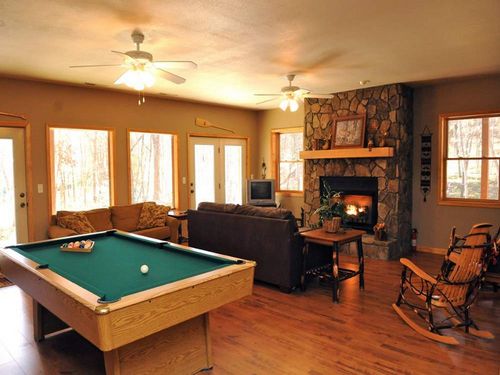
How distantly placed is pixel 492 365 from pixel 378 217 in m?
3.55

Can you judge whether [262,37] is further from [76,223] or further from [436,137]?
[436,137]

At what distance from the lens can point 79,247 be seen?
10.3 feet

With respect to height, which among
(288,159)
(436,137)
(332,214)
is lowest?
(332,214)

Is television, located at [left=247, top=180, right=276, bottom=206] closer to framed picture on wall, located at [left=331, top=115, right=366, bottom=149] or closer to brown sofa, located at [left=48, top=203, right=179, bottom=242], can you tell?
framed picture on wall, located at [left=331, top=115, right=366, bottom=149]

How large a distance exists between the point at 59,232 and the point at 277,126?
5.07 m

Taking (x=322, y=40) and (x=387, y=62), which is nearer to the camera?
(x=322, y=40)

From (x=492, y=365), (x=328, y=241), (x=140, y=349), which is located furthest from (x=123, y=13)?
(x=492, y=365)

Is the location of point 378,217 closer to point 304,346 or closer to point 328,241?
point 328,241

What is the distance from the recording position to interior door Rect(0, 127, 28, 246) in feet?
16.7

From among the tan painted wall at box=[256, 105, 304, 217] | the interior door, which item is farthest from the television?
the interior door

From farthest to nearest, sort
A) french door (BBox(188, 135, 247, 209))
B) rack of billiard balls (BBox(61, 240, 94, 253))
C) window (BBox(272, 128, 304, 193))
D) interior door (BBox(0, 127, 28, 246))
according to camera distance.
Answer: window (BBox(272, 128, 304, 193)), french door (BBox(188, 135, 247, 209)), interior door (BBox(0, 127, 28, 246)), rack of billiard balls (BBox(61, 240, 94, 253))

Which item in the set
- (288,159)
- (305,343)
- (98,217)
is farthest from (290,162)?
(305,343)

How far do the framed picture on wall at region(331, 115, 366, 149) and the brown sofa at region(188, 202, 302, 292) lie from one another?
2590mm

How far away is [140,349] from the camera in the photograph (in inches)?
90.9
